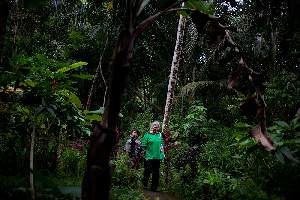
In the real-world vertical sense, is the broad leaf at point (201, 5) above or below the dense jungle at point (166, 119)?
above

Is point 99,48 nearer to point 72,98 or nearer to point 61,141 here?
point 61,141

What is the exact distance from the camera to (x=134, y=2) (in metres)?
4.13

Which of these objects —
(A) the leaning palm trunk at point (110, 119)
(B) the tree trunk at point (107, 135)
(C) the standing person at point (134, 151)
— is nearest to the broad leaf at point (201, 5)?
(A) the leaning palm trunk at point (110, 119)

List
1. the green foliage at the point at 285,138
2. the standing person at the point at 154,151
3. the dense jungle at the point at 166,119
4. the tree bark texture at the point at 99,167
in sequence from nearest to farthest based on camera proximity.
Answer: the tree bark texture at the point at 99,167
the dense jungle at the point at 166,119
the green foliage at the point at 285,138
the standing person at the point at 154,151

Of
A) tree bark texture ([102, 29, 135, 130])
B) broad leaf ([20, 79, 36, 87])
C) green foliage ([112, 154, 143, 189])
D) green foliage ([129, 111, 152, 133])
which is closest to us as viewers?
tree bark texture ([102, 29, 135, 130])

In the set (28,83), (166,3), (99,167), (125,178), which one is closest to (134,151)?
(125,178)

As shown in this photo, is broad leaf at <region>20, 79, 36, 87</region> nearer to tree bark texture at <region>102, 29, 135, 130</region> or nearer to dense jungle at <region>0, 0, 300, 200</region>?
dense jungle at <region>0, 0, 300, 200</region>

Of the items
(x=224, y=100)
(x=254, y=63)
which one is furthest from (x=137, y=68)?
(x=254, y=63)

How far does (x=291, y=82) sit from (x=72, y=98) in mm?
3794

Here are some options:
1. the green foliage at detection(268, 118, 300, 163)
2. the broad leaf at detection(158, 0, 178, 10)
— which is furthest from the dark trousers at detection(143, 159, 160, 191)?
the broad leaf at detection(158, 0, 178, 10)

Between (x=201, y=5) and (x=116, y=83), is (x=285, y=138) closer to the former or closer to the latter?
(x=201, y=5)

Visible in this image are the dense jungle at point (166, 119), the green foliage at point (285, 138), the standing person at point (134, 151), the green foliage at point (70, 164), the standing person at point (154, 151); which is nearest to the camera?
the dense jungle at point (166, 119)

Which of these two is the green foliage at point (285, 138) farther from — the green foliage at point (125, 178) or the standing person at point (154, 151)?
the green foliage at point (125, 178)

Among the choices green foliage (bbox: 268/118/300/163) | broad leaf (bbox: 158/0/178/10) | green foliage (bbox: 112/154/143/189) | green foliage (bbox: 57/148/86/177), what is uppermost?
broad leaf (bbox: 158/0/178/10)
